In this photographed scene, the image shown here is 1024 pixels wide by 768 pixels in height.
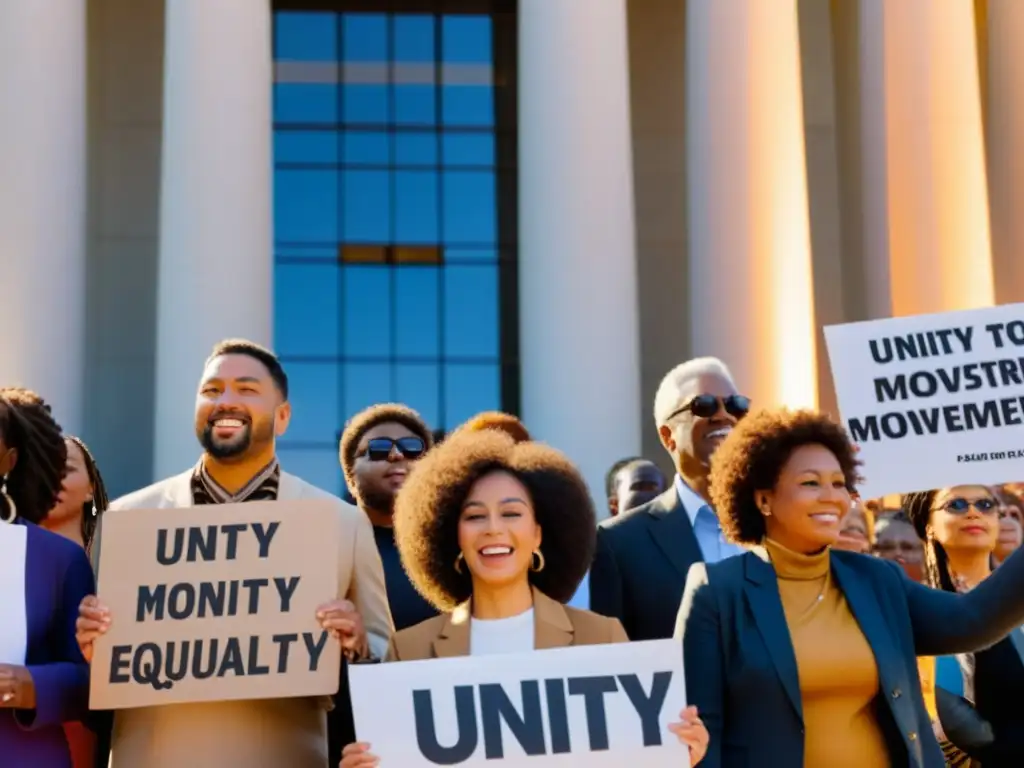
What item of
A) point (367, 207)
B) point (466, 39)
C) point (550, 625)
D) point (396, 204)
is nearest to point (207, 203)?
point (367, 207)

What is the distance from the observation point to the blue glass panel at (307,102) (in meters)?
38.6

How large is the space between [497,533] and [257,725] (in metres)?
1.66

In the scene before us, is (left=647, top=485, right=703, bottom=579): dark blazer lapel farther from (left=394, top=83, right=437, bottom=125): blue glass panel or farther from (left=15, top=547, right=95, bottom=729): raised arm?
(left=394, top=83, right=437, bottom=125): blue glass panel

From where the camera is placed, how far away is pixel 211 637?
333 inches

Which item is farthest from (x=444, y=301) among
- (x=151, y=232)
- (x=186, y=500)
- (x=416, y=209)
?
(x=186, y=500)

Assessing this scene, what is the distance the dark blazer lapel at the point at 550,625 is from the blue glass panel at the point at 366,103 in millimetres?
31278

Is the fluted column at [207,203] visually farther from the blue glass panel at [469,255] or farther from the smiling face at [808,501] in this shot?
the smiling face at [808,501]

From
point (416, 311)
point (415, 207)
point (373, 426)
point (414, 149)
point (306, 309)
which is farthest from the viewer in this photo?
point (414, 149)

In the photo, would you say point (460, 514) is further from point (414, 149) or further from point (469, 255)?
point (414, 149)

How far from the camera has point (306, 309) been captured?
37.7 meters

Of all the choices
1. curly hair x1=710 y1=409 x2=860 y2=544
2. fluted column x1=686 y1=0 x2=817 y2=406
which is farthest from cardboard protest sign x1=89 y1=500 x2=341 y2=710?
fluted column x1=686 y1=0 x2=817 y2=406

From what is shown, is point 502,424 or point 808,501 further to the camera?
point 502,424

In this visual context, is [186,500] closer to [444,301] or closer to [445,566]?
[445,566]

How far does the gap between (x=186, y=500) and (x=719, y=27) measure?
2023 centimetres
